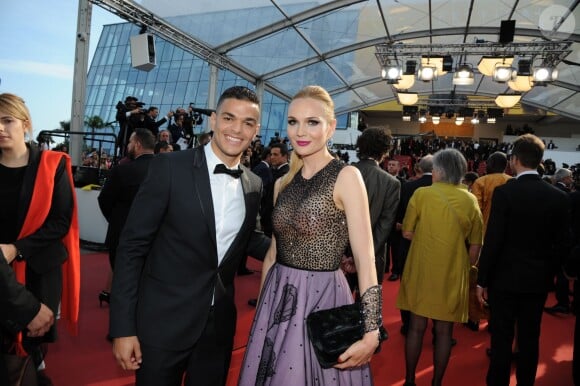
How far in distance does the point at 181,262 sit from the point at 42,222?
3.23 ft

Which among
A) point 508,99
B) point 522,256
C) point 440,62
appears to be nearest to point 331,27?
point 440,62

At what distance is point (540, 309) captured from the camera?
2.97 metres

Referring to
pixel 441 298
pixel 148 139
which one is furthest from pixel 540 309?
pixel 148 139

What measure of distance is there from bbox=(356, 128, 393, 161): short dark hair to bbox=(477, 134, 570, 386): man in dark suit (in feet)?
3.65

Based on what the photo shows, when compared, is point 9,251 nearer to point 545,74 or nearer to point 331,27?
point 331,27

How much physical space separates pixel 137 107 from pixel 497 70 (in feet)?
28.9

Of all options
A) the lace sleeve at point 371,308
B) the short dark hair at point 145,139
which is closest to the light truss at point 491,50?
the short dark hair at point 145,139

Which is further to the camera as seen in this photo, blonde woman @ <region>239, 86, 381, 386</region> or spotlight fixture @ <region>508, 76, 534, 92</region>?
spotlight fixture @ <region>508, 76, 534, 92</region>

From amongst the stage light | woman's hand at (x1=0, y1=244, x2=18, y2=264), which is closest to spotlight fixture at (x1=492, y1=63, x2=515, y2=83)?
the stage light

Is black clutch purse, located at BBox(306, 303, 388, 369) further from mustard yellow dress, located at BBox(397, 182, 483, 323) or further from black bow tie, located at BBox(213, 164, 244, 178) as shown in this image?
mustard yellow dress, located at BBox(397, 182, 483, 323)

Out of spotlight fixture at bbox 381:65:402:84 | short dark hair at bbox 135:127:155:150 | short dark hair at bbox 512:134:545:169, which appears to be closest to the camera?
short dark hair at bbox 512:134:545:169

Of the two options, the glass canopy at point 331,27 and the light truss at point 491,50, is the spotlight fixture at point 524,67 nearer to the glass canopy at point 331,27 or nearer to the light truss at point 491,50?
the light truss at point 491,50

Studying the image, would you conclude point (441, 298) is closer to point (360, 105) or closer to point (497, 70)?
point (497, 70)

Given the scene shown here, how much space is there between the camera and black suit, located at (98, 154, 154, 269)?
3.88 m
